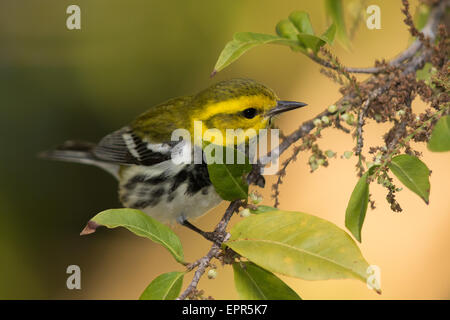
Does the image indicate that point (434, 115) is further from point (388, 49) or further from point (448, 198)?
point (388, 49)

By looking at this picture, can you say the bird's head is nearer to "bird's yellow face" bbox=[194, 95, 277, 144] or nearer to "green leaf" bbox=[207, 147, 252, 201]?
"bird's yellow face" bbox=[194, 95, 277, 144]

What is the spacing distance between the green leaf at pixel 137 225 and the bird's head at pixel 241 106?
731 millimetres

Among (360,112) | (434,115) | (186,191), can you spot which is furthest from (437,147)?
(186,191)

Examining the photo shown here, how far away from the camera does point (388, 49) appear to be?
345 centimetres

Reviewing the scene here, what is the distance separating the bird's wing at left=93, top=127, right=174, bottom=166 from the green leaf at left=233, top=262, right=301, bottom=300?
94cm

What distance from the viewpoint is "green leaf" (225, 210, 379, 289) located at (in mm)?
962

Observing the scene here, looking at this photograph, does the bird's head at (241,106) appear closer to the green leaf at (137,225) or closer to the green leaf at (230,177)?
the green leaf at (230,177)

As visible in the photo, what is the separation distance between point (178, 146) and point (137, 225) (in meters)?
0.86

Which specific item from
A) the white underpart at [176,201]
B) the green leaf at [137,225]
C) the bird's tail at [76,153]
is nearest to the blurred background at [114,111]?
the bird's tail at [76,153]

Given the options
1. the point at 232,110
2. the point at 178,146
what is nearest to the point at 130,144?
the point at 178,146

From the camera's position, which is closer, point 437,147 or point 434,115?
point 437,147

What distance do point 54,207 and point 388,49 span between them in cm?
256

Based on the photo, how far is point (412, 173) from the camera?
1034 millimetres

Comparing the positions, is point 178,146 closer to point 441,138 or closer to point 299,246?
point 299,246
